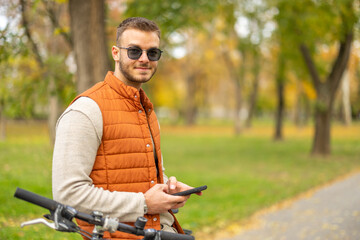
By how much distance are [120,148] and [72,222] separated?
454 mm

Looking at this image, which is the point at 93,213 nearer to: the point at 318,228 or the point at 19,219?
the point at 19,219

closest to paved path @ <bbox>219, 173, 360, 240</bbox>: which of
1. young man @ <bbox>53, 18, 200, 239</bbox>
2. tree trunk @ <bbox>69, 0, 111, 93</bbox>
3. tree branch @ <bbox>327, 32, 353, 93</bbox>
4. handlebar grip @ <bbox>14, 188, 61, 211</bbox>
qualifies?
tree trunk @ <bbox>69, 0, 111, 93</bbox>

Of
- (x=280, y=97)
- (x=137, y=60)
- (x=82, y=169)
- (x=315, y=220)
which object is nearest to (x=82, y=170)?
(x=82, y=169)

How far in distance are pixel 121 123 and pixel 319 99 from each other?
16.6 m

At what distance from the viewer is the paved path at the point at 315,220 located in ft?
22.3

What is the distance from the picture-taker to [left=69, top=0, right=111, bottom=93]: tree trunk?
6797 mm

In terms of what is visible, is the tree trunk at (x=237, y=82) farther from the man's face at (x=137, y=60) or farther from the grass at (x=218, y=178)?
the man's face at (x=137, y=60)

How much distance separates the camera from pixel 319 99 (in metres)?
17.5

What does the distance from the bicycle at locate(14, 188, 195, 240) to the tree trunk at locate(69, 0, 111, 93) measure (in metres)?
5.15

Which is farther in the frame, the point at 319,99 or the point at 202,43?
the point at 202,43

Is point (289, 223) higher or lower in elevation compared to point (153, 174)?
lower

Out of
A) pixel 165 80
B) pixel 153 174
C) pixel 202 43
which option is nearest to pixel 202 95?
pixel 165 80

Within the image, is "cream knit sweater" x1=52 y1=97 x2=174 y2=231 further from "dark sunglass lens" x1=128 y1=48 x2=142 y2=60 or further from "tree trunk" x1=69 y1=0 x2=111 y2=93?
"tree trunk" x1=69 y1=0 x2=111 y2=93

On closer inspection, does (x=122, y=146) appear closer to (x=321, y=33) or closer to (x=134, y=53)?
(x=134, y=53)
